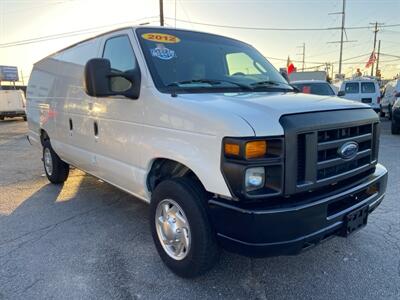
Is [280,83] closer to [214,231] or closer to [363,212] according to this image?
[363,212]

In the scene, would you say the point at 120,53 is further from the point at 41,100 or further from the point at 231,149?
the point at 41,100

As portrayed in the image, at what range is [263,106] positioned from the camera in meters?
2.62

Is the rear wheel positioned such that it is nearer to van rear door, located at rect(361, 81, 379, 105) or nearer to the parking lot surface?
van rear door, located at rect(361, 81, 379, 105)

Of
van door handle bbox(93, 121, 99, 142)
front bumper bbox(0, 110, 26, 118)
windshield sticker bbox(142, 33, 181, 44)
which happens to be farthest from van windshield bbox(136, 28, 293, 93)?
front bumper bbox(0, 110, 26, 118)

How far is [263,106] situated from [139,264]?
6.19 ft

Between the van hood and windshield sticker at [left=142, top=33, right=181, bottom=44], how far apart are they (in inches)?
33.4

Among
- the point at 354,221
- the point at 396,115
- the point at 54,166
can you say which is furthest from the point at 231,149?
the point at 396,115

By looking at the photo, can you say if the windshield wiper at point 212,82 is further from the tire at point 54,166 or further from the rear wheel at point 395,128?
the rear wheel at point 395,128

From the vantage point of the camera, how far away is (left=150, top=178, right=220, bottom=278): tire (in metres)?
2.71

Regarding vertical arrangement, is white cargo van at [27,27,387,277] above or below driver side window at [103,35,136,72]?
below

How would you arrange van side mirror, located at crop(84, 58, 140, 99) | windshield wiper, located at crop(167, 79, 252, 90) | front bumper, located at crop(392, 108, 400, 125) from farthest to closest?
front bumper, located at crop(392, 108, 400, 125) → windshield wiper, located at crop(167, 79, 252, 90) → van side mirror, located at crop(84, 58, 140, 99)

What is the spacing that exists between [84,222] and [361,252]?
10.4 feet

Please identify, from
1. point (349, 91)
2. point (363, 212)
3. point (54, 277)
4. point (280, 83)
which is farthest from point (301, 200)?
point (349, 91)

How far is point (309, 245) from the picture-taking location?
2625mm
